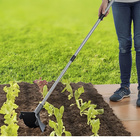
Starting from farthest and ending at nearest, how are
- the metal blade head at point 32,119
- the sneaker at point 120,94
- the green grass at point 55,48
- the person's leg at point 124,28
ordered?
the green grass at point 55,48, the sneaker at point 120,94, the person's leg at point 124,28, the metal blade head at point 32,119

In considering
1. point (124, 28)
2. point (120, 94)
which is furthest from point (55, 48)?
point (124, 28)

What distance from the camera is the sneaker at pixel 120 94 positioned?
3.77m

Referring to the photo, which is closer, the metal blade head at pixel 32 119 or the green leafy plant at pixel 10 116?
the green leafy plant at pixel 10 116

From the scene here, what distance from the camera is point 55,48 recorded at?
6.56m

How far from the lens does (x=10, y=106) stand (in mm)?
3018

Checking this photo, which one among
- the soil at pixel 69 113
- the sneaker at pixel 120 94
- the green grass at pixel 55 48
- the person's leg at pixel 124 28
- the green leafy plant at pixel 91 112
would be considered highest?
the person's leg at pixel 124 28

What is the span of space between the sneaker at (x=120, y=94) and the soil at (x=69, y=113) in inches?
5.4

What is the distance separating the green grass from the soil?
3.47ft

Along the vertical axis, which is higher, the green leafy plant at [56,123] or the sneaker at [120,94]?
the green leafy plant at [56,123]

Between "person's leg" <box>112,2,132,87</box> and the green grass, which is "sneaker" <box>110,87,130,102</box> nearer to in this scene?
"person's leg" <box>112,2,132,87</box>

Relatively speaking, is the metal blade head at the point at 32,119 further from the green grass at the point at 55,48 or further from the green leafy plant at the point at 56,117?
the green grass at the point at 55,48

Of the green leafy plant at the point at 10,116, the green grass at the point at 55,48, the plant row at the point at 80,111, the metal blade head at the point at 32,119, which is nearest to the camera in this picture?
the green leafy plant at the point at 10,116

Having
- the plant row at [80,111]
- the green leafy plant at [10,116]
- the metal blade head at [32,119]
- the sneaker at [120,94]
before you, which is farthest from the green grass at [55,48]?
the metal blade head at [32,119]

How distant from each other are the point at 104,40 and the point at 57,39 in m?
0.98
